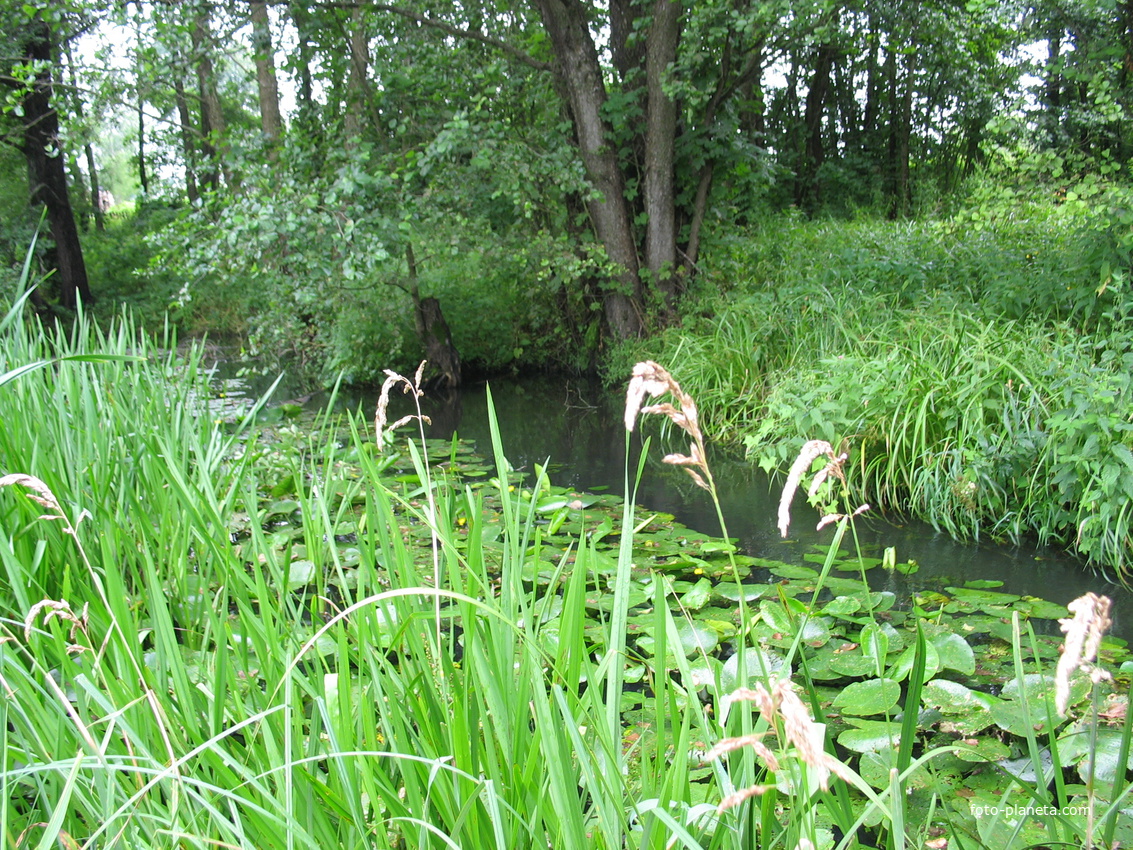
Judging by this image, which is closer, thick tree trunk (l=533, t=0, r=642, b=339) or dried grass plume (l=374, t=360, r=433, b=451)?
dried grass plume (l=374, t=360, r=433, b=451)

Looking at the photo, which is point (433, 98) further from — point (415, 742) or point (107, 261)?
point (107, 261)

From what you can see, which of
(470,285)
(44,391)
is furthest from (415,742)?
(470,285)

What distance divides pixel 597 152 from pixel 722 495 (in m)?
4.17

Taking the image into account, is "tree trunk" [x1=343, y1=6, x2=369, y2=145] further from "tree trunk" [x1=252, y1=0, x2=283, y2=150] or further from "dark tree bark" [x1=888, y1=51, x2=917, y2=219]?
"dark tree bark" [x1=888, y1=51, x2=917, y2=219]

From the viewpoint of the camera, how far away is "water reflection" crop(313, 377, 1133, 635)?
347cm

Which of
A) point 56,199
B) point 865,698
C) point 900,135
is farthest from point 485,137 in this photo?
point 900,135

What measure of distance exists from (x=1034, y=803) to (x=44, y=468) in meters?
2.41

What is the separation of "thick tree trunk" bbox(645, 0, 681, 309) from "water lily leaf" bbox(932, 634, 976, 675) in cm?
549

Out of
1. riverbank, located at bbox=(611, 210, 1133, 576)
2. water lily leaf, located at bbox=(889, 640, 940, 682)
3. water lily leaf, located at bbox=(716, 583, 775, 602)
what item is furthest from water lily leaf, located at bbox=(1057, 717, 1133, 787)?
riverbank, located at bbox=(611, 210, 1133, 576)

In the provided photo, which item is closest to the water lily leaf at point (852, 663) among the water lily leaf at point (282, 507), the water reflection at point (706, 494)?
the water reflection at point (706, 494)

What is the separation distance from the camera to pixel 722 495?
4.91 m

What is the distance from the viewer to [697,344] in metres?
6.79

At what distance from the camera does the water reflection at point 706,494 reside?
3.47m

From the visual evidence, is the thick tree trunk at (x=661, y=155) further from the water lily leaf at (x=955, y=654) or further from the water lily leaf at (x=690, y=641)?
the water lily leaf at (x=955, y=654)
